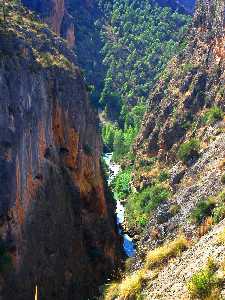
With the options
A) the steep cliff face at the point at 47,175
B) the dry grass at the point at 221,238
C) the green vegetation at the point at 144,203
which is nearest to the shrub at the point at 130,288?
the dry grass at the point at 221,238

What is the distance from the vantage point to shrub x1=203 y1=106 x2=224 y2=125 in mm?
72812

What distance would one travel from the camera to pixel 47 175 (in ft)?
162

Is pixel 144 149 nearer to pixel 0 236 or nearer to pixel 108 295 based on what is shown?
pixel 0 236

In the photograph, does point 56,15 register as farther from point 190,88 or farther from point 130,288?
point 130,288

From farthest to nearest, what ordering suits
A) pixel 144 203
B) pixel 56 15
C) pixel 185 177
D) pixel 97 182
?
pixel 56 15, pixel 144 203, pixel 185 177, pixel 97 182

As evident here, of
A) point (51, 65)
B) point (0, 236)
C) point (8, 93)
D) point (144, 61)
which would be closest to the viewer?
point (0, 236)

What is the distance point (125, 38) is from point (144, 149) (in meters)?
83.3

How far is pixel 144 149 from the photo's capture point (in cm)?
9594

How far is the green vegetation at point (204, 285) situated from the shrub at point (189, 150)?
4489 cm

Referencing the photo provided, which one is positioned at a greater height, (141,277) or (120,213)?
(141,277)

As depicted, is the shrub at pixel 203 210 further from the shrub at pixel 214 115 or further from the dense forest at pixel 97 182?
the shrub at pixel 214 115

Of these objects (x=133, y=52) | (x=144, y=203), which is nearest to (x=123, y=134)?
(x=133, y=52)

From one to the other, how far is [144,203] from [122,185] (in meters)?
16.5

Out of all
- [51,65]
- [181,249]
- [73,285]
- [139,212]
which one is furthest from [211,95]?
[181,249]
